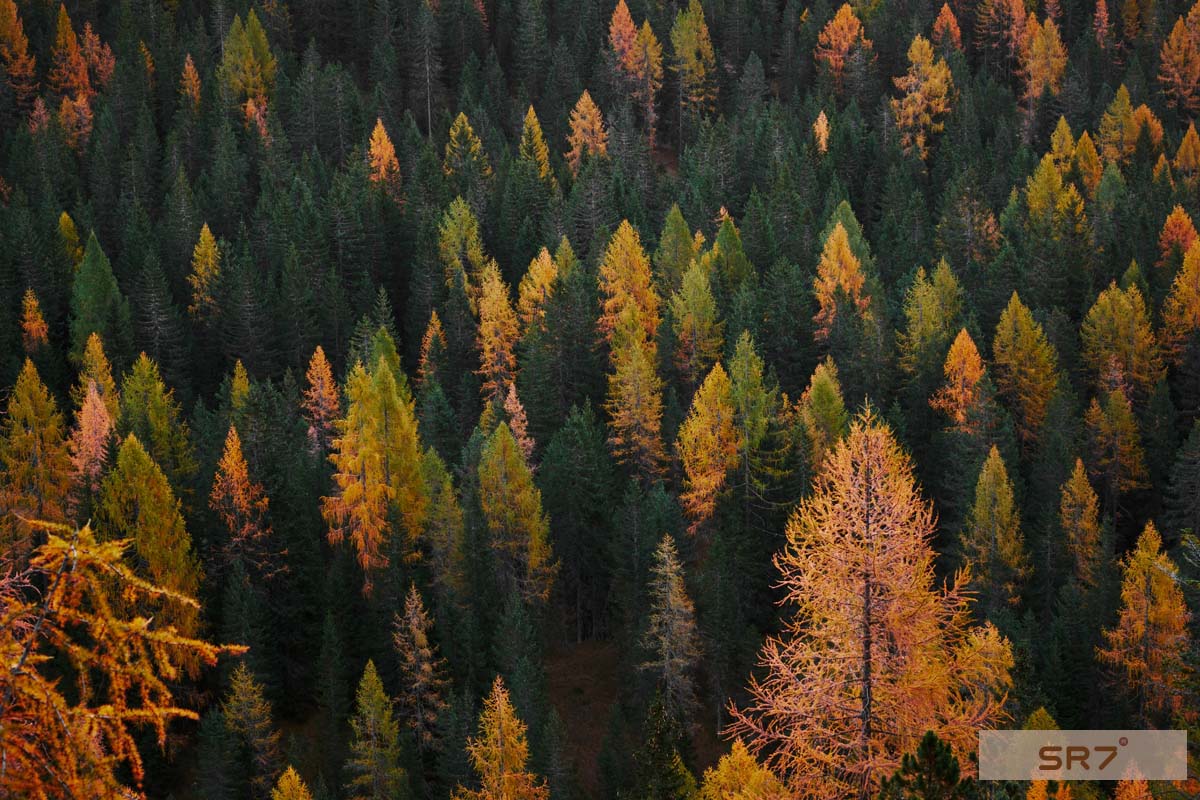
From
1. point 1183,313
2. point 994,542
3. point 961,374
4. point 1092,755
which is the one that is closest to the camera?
point 1092,755

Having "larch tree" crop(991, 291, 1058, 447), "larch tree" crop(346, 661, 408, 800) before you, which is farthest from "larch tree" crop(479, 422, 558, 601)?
"larch tree" crop(991, 291, 1058, 447)

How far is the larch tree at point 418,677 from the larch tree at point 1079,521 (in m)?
29.3

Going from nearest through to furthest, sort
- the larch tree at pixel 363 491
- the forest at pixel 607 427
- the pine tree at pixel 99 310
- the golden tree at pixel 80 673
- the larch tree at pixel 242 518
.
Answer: the golden tree at pixel 80 673, the forest at pixel 607 427, the larch tree at pixel 242 518, the larch tree at pixel 363 491, the pine tree at pixel 99 310

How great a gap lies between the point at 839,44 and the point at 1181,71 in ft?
109

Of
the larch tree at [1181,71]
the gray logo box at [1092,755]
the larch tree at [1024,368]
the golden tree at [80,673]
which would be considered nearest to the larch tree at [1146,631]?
the gray logo box at [1092,755]

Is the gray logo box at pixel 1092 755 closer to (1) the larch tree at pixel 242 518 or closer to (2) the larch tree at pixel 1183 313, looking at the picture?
(2) the larch tree at pixel 1183 313

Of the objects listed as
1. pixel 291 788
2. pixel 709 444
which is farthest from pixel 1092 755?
pixel 291 788

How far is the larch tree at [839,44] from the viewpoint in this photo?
123750 millimetres

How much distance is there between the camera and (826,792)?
16.1m

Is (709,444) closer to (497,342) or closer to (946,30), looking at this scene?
(497,342)

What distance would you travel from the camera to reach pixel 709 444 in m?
61.0

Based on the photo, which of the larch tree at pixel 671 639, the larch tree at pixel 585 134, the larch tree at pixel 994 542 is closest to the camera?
the larch tree at pixel 671 639

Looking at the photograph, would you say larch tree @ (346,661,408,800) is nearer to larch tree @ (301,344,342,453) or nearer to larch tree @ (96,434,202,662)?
larch tree @ (96,434,202,662)

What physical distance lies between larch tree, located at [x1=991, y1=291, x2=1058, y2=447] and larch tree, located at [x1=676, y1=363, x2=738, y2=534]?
18.4 m
